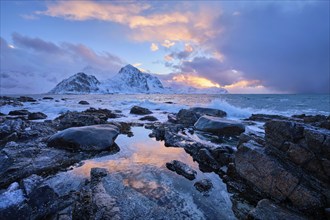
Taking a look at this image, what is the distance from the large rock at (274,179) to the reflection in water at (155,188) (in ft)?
3.57

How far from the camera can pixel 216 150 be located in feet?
31.2

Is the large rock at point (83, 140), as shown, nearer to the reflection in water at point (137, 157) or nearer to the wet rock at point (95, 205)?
the reflection in water at point (137, 157)

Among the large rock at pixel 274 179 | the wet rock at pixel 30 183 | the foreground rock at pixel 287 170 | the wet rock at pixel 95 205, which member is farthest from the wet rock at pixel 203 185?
the wet rock at pixel 30 183

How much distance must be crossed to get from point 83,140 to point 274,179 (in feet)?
27.8

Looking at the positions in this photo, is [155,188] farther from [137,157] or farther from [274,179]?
[274,179]

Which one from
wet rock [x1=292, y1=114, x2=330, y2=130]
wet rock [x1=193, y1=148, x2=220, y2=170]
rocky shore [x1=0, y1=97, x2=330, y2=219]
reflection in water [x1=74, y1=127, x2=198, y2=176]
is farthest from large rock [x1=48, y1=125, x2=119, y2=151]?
wet rock [x1=292, y1=114, x2=330, y2=130]

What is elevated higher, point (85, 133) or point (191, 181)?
point (85, 133)

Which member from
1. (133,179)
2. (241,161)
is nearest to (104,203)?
(133,179)

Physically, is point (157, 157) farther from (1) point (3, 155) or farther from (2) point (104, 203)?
(1) point (3, 155)

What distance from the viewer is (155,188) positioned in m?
6.52

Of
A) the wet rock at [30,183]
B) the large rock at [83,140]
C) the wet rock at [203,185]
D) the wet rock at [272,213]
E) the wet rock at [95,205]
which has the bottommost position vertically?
the wet rock at [203,185]

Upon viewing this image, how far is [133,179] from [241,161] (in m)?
3.97

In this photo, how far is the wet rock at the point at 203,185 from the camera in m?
6.63

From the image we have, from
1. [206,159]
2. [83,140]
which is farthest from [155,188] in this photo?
[83,140]
